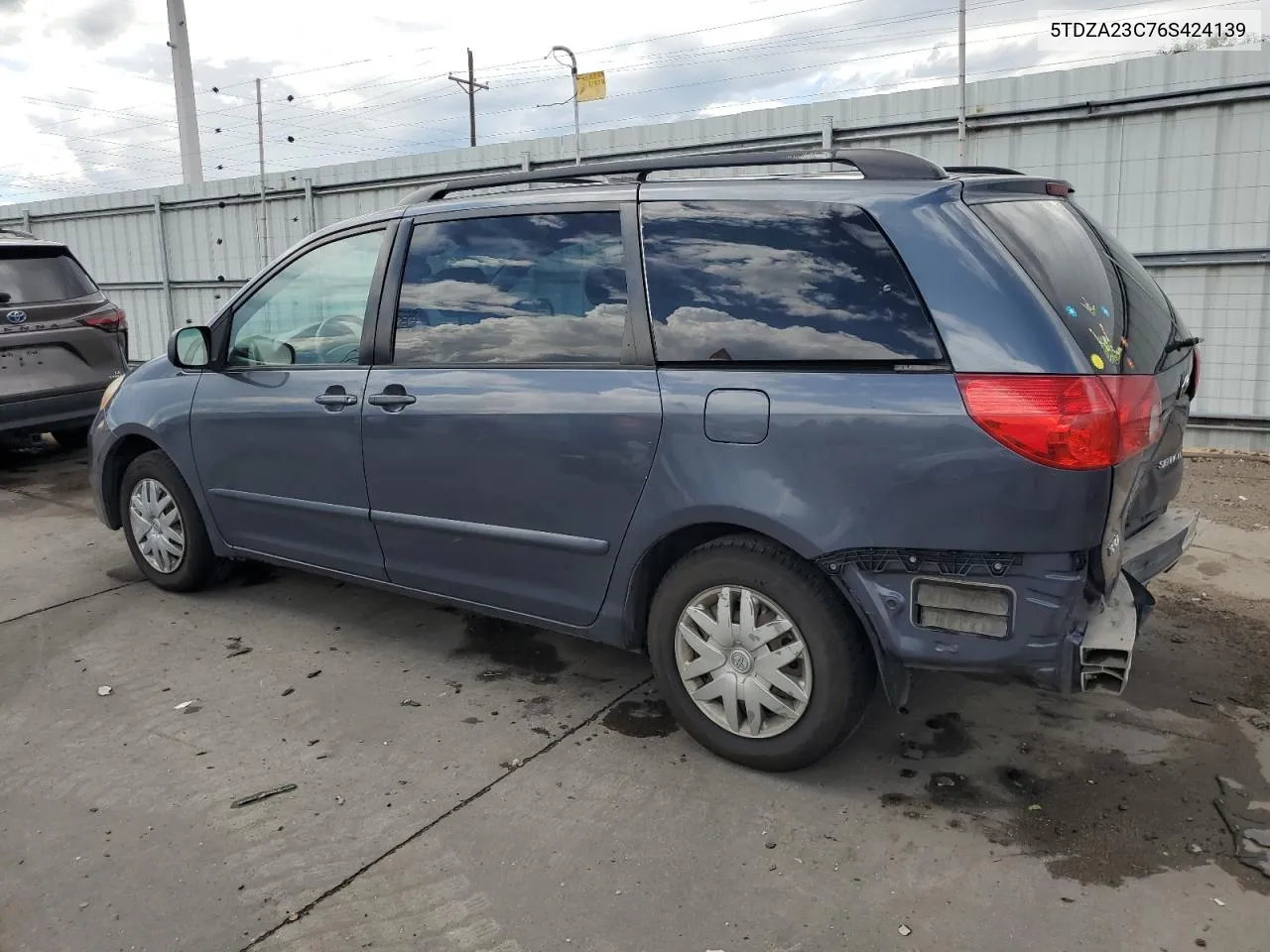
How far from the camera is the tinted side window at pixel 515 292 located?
334 cm

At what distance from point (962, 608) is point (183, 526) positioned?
3.75 metres

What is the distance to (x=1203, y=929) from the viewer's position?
2393 mm

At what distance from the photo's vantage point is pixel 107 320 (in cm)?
807

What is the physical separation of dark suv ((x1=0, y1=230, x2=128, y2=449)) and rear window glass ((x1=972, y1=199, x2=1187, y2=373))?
24.0 ft

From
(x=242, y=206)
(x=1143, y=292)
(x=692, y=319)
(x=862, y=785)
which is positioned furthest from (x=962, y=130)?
(x=242, y=206)

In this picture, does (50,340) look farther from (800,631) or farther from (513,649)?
(800,631)

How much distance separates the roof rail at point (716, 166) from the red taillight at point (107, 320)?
17.0 ft

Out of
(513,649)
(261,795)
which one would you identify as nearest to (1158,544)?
(513,649)

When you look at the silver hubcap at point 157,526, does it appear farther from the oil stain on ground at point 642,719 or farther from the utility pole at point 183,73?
the utility pole at point 183,73

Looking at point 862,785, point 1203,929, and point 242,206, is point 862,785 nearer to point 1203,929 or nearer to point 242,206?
point 1203,929

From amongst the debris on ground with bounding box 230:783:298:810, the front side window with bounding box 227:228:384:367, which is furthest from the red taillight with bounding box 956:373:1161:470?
the front side window with bounding box 227:228:384:367

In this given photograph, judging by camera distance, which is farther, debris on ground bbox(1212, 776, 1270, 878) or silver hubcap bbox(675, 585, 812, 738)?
silver hubcap bbox(675, 585, 812, 738)

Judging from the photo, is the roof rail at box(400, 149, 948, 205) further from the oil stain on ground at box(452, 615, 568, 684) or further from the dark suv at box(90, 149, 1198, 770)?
the oil stain on ground at box(452, 615, 568, 684)

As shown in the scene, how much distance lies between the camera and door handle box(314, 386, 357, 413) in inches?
154
